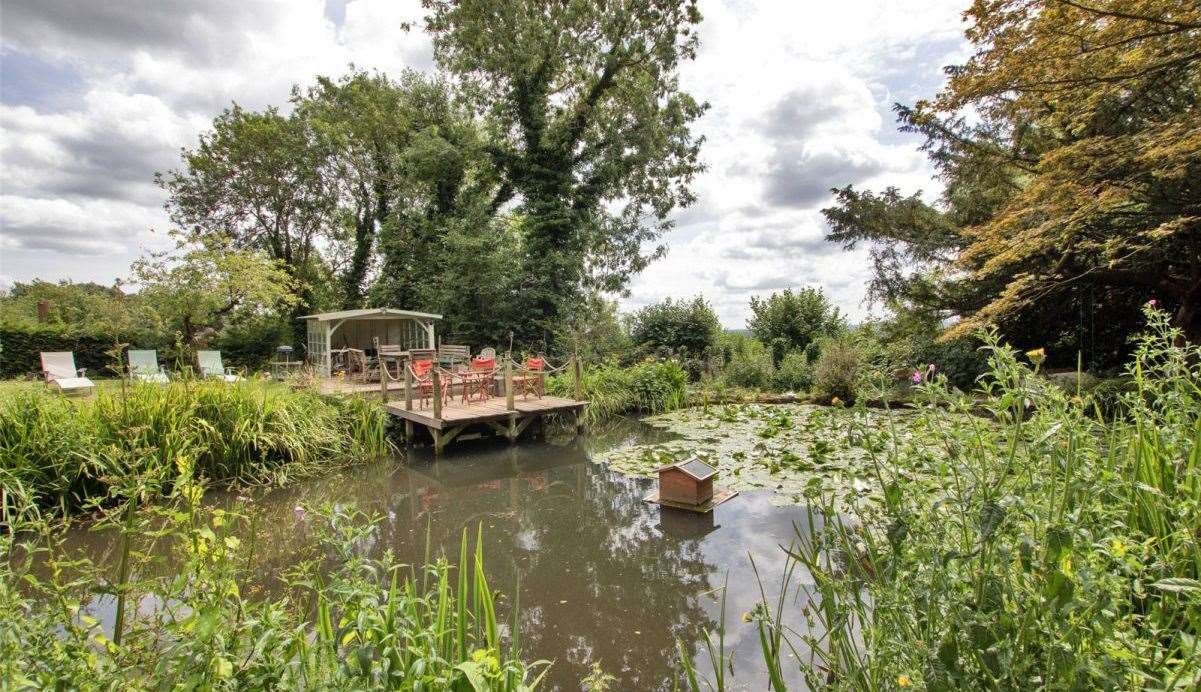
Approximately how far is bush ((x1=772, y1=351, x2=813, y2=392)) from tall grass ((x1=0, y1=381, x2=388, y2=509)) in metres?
9.13

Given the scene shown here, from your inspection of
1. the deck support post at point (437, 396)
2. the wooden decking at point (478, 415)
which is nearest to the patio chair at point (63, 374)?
the wooden decking at point (478, 415)

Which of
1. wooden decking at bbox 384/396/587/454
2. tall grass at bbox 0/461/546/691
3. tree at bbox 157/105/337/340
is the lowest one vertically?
wooden decking at bbox 384/396/587/454

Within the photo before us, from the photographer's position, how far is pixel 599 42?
47.6 feet

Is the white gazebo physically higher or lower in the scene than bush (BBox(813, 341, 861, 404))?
higher

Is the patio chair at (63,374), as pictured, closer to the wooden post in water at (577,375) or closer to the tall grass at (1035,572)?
the wooden post in water at (577,375)

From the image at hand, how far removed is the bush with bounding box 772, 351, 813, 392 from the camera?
13.0 meters

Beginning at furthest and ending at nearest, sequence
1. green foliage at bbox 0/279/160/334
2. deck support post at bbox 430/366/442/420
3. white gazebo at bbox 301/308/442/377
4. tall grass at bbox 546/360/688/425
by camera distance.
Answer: white gazebo at bbox 301/308/442/377
green foliage at bbox 0/279/160/334
tall grass at bbox 546/360/688/425
deck support post at bbox 430/366/442/420

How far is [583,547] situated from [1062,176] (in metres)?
7.39

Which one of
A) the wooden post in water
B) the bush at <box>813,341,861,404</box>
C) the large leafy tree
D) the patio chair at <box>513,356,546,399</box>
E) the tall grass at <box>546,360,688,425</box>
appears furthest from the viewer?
the tall grass at <box>546,360,688,425</box>

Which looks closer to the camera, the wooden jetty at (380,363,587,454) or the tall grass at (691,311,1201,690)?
the tall grass at (691,311,1201,690)

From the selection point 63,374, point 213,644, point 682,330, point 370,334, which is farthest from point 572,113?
point 213,644

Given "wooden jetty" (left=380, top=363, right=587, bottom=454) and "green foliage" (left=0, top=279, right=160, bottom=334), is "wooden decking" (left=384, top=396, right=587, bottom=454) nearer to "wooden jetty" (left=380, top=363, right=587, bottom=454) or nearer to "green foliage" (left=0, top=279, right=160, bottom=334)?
"wooden jetty" (left=380, top=363, right=587, bottom=454)

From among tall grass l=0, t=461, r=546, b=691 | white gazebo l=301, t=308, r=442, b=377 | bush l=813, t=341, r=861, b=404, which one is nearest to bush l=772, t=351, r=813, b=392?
bush l=813, t=341, r=861, b=404

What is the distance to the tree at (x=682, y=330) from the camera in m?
15.4
